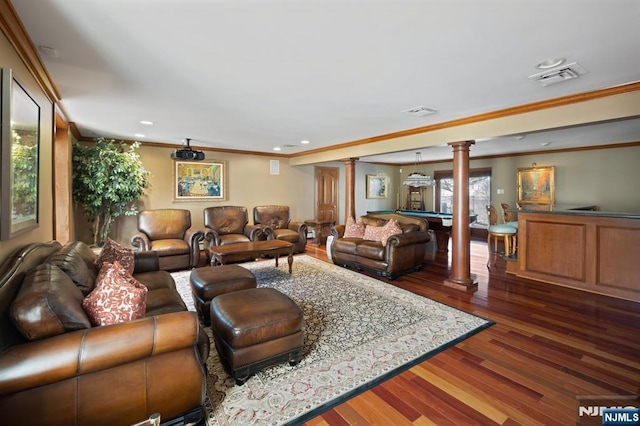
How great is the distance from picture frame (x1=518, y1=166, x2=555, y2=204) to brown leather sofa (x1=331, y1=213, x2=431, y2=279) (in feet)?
13.5

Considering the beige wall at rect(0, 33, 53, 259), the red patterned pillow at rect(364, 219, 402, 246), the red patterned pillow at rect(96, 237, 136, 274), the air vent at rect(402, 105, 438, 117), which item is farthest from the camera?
the red patterned pillow at rect(364, 219, 402, 246)

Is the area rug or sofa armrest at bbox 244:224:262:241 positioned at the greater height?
sofa armrest at bbox 244:224:262:241

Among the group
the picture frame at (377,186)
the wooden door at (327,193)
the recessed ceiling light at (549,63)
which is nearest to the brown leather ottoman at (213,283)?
the recessed ceiling light at (549,63)

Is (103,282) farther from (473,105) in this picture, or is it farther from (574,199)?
(574,199)

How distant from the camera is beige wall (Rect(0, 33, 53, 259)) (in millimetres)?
1820

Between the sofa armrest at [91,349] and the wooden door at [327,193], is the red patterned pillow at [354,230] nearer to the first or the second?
the wooden door at [327,193]

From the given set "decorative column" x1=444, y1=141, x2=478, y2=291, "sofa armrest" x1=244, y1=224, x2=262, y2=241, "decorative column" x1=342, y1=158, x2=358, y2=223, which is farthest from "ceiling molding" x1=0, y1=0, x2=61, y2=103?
"decorative column" x1=342, y1=158, x2=358, y2=223

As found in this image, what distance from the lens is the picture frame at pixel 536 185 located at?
23.6 feet

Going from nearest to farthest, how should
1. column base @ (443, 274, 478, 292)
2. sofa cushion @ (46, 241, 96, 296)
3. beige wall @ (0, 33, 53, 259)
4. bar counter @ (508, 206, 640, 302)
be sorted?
beige wall @ (0, 33, 53, 259)
sofa cushion @ (46, 241, 96, 296)
bar counter @ (508, 206, 640, 302)
column base @ (443, 274, 478, 292)

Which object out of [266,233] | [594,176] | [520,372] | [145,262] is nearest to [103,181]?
[145,262]

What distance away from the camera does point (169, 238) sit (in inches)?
217

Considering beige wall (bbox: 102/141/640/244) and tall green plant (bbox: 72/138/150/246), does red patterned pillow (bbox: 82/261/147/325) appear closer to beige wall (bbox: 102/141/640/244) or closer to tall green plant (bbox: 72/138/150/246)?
tall green plant (bbox: 72/138/150/246)

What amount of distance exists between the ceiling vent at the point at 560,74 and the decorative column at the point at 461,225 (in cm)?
151

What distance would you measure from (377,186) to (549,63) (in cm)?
779
